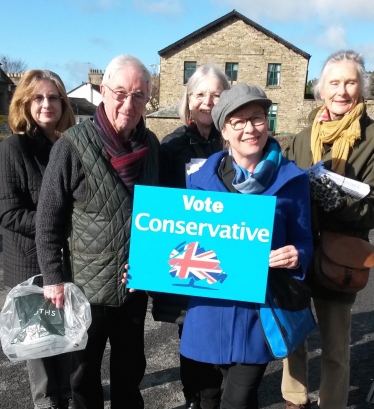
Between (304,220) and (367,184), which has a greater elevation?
(367,184)

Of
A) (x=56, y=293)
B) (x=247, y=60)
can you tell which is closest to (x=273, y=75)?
(x=247, y=60)

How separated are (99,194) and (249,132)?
0.80 m

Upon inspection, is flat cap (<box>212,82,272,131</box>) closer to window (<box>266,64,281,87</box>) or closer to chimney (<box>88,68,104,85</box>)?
window (<box>266,64,281,87</box>)

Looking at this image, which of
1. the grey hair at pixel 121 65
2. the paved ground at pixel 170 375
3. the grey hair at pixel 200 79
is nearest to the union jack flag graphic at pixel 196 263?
the grey hair at pixel 121 65

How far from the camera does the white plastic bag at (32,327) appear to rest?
2.22 meters

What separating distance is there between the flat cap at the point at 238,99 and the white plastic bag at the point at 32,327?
4.35ft

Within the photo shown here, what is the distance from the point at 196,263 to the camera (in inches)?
73.0

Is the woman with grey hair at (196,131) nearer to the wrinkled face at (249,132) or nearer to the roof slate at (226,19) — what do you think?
the wrinkled face at (249,132)

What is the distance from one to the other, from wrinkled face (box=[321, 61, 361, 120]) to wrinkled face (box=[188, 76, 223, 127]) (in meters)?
0.66

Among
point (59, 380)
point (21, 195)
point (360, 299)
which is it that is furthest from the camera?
point (360, 299)

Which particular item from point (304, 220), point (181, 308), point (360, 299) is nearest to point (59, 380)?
point (181, 308)

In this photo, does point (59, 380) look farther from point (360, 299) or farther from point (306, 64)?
point (306, 64)

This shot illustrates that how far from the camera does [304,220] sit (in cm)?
192

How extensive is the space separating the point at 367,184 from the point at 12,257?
2.12 metres
